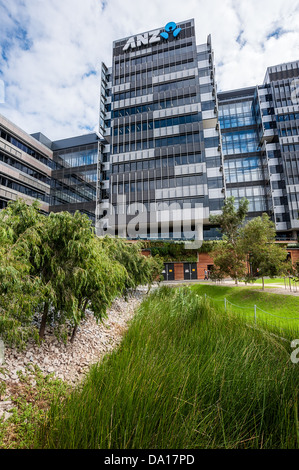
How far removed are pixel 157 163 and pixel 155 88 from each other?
54.0 feet

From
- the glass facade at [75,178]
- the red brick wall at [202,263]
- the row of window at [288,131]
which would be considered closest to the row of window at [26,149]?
the glass facade at [75,178]

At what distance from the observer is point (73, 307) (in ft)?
14.6

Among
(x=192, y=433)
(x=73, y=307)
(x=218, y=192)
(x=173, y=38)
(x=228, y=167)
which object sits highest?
(x=173, y=38)

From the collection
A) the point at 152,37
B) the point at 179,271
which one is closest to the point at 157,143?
the point at 179,271

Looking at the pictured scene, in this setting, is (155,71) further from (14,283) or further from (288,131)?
(14,283)

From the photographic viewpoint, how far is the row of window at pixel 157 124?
38728 mm

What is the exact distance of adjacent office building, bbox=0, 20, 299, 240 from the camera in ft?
120

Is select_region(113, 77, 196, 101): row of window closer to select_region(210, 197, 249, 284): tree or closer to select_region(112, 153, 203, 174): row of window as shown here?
select_region(112, 153, 203, 174): row of window

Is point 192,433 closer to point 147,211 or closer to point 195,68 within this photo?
point 147,211

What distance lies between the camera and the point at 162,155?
38.3 meters

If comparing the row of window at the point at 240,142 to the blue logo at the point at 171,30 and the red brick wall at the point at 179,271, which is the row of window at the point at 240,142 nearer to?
the blue logo at the point at 171,30

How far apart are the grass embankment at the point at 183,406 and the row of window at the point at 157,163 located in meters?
36.3

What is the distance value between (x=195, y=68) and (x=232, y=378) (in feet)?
164
